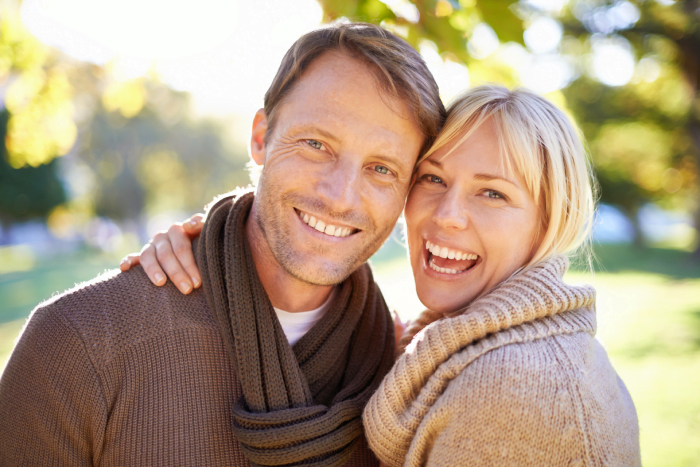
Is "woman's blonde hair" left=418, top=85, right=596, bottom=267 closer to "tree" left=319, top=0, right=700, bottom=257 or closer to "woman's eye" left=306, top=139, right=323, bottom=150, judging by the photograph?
"woman's eye" left=306, top=139, right=323, bottom=150

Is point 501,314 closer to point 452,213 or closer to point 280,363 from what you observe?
point 452,213

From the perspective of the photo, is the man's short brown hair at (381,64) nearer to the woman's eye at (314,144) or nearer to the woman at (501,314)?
the woman at (501,314)

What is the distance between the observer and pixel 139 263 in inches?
95.2

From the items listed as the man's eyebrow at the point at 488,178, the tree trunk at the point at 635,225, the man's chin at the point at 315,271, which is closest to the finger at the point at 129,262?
the man's chin at the point at 315,271

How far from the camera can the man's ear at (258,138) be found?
2686 millimetres

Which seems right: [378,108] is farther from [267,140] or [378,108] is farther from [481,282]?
[481,282]

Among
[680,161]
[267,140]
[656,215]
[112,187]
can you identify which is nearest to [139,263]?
[267,140]

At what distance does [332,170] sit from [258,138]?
0.62 meters

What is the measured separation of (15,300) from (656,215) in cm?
5713

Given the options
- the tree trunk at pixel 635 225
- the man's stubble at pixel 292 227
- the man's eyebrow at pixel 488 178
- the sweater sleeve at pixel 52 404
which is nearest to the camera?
the sweater sleeve at pixel 52 404

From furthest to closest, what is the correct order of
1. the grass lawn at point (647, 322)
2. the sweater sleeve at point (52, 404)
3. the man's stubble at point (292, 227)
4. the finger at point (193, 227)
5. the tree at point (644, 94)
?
the tree at point (644, 94), the grass lawn at point (647, 322), the finger at point (193, 227), the man's stubble at point (292, 227), the sweater sleeve at point (52, 404)

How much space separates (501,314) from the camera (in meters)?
1.96

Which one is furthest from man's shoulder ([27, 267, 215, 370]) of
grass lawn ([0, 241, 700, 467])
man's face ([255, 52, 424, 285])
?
grass lawn ([0, 241, 700, 467])

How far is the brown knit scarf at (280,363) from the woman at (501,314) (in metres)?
0.20
